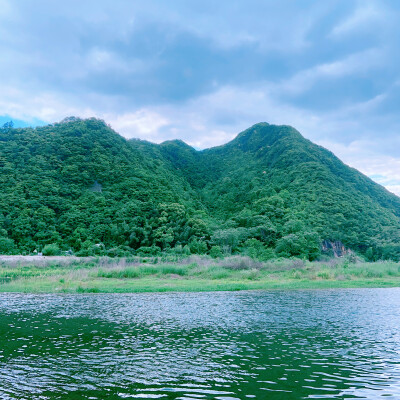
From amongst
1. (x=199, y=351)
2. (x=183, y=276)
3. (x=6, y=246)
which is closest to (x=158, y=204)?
(x=6, y=246)

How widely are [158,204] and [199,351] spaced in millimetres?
62925

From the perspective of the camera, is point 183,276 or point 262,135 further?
point 262,135

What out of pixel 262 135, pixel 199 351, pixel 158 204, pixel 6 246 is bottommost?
pixel 199 351

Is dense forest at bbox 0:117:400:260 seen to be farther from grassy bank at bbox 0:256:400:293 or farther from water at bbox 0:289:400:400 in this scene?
water at bbox 0:289:400:400

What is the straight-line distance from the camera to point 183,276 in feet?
121

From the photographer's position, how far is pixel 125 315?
17750 millimetres

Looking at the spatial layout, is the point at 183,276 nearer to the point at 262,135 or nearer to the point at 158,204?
the point at 158,204

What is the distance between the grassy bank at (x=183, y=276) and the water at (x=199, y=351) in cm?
806

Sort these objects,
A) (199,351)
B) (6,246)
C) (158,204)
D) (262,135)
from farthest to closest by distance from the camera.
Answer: (262,135) → (158,204) → (6,246) → (199,351)

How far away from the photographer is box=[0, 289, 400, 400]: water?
8008mm

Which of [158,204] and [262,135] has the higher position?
[262,135]

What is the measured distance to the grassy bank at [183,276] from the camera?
29.2 m

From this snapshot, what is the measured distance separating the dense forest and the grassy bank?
42.6 feet

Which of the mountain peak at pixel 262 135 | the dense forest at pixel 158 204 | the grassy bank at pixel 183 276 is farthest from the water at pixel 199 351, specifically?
the mountain peak at pixel 262 135
